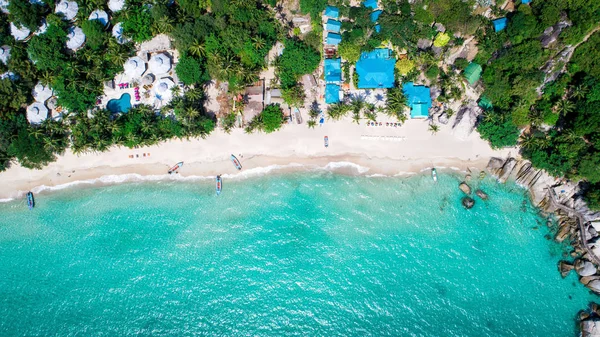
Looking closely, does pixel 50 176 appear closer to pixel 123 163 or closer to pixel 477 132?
pixel 123 163

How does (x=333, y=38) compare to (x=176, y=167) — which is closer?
(x=333, y=38)

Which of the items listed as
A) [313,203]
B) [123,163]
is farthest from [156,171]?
[313,203]

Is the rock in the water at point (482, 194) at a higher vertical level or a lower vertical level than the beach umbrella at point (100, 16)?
lower

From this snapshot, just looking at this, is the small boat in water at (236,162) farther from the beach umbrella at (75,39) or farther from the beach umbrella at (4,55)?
the beach umbrella at (4,55)

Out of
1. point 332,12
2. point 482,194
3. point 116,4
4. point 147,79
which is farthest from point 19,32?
point 482,194

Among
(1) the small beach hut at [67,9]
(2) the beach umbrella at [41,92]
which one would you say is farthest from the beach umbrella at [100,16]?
(2) the beach umbrella at [41,92]

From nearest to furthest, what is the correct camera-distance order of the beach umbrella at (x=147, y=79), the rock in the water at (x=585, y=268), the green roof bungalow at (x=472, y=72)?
the green roof bungalow at (x=472, y=72)
the rock in the water at (x=585, y=268)
the beach umbrella at (x=147, y=79)

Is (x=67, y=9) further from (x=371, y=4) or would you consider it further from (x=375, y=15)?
(x=375, y=15)
